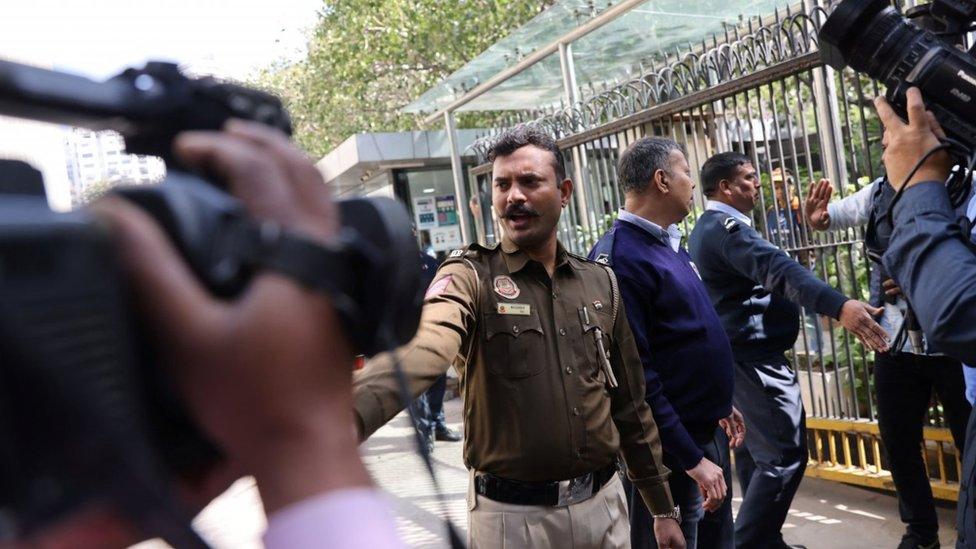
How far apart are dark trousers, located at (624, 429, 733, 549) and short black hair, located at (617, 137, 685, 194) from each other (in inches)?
46.9

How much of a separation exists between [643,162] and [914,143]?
221 centimetres

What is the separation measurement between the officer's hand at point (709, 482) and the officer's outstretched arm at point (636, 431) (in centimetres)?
26

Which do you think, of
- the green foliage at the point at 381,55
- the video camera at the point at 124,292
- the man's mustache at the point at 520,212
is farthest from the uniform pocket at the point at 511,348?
the green foliage at the point at 381,55

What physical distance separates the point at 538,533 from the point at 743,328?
2.35 meters

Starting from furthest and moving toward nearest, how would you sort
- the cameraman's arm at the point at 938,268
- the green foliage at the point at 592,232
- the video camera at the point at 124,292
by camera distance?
the green foliage at the point at 592,232 → the cameraman's arm at the point at 938,268 → the video camera at the point at 124,292

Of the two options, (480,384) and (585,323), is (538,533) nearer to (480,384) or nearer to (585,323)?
(480,384)

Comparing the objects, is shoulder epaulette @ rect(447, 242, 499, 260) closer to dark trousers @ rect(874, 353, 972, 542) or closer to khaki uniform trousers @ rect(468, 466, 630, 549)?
khaki uniform trousers @ rect(468, 466, 630, 549)

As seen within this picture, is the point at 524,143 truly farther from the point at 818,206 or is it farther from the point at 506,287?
the point at 818,206

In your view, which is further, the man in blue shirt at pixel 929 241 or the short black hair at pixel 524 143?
the short black hair at pixel 524 143

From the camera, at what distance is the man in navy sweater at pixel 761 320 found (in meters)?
4.45

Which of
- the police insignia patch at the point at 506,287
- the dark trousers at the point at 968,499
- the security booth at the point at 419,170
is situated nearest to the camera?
the dark trousers at the point at 968,499

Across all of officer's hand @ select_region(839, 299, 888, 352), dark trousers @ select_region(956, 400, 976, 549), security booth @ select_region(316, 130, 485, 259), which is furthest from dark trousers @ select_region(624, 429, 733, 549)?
security booth @ select_region(316, 130, 485, 259)

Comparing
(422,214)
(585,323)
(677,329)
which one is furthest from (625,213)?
(422,214)

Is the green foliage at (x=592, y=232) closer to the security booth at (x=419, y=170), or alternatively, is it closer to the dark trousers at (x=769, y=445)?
the dark trousers at (x=769, y=445)
